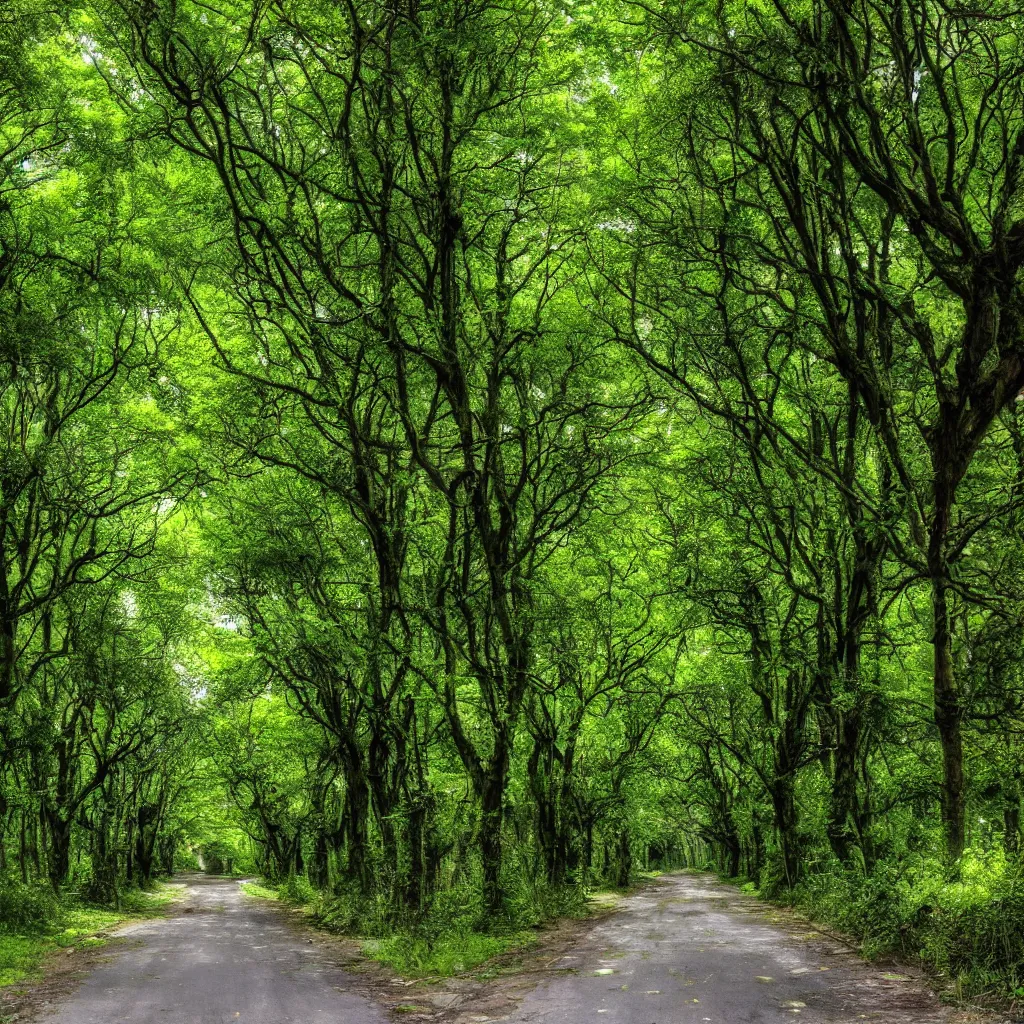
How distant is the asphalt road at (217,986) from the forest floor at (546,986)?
0.03 meters

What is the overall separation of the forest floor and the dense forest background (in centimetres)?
106

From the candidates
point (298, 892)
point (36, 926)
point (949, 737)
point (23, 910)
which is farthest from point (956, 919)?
point (298, 892)

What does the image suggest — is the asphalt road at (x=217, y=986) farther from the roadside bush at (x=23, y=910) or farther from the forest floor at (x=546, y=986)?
the roadside bush at (x=23, y=910)

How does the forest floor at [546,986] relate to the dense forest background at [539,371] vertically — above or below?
below

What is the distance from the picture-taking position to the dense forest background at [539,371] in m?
9.16

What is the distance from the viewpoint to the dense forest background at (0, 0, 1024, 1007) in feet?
30.0

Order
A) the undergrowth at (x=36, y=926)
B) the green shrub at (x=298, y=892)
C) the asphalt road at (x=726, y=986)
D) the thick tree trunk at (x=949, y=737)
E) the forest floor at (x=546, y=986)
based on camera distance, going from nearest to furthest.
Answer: the asphalt road at (x=726, y=986) < the forest floor at (x=546, y=986) < the thick tree trunk at (x=949, y=737) < the undergrowth at (x=36, y=926) < the green shrub at (x=298, y=892)

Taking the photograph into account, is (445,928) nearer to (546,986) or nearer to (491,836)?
(491,836)

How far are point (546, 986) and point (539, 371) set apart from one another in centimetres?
925

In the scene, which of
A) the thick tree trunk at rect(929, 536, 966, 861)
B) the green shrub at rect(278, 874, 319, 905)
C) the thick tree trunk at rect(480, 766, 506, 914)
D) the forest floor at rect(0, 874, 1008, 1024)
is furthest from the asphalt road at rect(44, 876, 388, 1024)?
the green shrub at rect(278, 874, 319, 905)

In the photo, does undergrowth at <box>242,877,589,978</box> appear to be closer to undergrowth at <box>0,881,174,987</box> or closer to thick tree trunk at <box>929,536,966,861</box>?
undergrowth at <box>0,881,174,987</box>

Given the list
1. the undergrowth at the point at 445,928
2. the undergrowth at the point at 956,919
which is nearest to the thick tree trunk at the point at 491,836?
the undergrowth at the point at 445,928

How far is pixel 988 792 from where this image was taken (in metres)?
16.0

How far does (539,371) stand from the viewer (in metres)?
15.2
